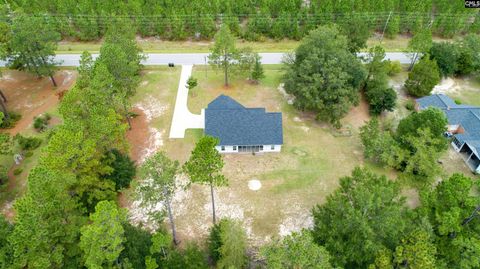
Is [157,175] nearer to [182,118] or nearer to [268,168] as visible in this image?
[268,168]

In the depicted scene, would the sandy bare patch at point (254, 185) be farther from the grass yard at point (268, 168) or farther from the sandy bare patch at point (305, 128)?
the sandy bare patch at point (305, 128)

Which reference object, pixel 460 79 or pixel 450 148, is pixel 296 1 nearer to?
pixel 460 79

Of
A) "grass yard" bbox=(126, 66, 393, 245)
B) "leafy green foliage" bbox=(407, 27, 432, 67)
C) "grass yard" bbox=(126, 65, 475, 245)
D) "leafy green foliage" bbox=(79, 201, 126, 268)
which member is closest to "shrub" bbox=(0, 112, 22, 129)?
"grass yard" bbox=(126, 65, 475, 245)

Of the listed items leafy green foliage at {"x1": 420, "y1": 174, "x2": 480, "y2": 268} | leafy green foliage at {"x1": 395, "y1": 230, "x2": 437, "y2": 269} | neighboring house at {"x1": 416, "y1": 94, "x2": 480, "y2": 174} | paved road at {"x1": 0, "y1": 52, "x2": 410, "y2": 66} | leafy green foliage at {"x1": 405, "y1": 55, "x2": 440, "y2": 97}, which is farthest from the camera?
paved road at {"x1": 0, "y1": 52, "x2": 410, "y2": 66}

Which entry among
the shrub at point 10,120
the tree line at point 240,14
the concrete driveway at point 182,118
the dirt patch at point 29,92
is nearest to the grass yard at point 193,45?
the tree line at point 240,14

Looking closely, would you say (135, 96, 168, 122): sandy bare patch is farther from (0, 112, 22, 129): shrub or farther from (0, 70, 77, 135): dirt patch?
(0, 112, 22, 129): shrub

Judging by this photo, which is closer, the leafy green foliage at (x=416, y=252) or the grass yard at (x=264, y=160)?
the leafy green foliage at (x=416, y=252)
